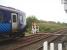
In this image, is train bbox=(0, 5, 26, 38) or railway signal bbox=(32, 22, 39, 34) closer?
train bbox=(0, 5, 26, 38)

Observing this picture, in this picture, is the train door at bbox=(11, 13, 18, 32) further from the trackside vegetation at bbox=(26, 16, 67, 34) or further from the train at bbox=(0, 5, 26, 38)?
the trackside vegetation at bbox=(26, 16, 67, 34)

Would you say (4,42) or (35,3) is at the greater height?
(35,3)

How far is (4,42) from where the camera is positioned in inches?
311

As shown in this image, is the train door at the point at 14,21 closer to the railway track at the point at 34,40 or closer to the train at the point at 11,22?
the train at the point at 11,22

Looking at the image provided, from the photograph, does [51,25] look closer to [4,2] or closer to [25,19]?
[25,19]

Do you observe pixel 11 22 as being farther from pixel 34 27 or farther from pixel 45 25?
pixel 45 25

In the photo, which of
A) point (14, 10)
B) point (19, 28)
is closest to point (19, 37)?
point (19, 28)

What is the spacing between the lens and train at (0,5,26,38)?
7.92 metres

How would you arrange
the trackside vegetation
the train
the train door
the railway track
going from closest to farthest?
the railway track → the train → the trackside vegetation → the train door

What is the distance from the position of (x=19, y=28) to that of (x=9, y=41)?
22.5 inches

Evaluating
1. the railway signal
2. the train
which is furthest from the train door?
the railway signal

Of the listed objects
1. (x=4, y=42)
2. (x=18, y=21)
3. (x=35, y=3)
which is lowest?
(x=4, y=42)

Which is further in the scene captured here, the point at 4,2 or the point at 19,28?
the point at 19,28

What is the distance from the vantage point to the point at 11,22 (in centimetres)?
825
